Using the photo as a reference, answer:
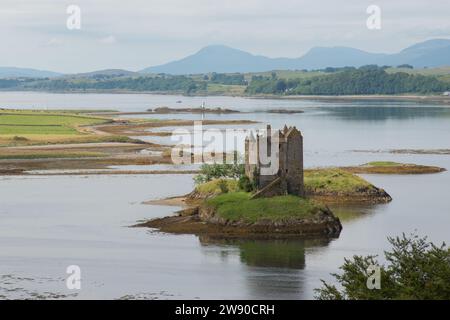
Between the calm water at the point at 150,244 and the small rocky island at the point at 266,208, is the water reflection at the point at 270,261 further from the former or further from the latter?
the small rocky island at the point at 266,208

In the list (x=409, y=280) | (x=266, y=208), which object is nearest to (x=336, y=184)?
(x=266, y=208)

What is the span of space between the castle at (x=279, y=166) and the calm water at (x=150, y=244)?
4.52 meters

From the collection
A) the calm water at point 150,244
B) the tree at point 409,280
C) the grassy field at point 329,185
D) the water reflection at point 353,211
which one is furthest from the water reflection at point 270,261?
the grassy field at point 329,185

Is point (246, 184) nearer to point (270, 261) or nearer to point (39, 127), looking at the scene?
point (270, 261)

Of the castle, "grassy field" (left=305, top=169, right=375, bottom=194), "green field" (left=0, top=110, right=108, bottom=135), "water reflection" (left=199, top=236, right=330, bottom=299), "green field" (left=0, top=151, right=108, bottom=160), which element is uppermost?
the castle

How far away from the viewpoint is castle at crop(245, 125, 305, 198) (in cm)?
6331

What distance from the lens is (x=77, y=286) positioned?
152ft

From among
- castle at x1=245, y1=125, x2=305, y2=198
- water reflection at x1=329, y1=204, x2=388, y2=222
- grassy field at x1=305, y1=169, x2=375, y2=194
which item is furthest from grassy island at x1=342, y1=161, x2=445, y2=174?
castle at x1=245, y1=125, x2=305, y2=198

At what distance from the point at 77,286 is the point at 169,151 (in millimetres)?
72089

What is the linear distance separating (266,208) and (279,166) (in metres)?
3.13

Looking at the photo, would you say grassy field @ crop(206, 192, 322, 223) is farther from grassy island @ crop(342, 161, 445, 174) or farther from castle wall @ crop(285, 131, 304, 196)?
grassy island @ crop(342, 161, 445, 174)

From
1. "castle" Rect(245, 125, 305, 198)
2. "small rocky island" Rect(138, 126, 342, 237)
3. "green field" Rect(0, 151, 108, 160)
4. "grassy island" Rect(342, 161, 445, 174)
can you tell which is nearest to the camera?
"small rocky island" Rect(138, 126, 342, 237)

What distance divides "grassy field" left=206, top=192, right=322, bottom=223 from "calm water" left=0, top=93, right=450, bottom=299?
9.09 feet

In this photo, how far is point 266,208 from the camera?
62.0 m
